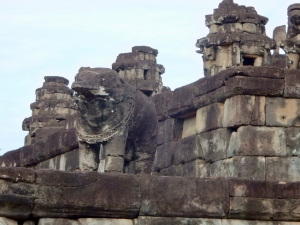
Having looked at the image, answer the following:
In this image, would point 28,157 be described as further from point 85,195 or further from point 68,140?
point 85,195

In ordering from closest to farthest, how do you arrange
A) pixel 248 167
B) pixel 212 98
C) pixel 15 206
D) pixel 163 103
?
pixel 15 206, pixel 248 167, pixel 212 98, pixel 163 103

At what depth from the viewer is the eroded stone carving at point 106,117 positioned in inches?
508

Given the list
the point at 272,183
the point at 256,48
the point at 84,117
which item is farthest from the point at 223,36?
the point at 272,183

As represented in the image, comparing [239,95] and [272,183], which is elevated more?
[239,95]

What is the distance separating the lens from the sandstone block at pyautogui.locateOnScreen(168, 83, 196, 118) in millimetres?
15500

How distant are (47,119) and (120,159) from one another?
55.9ft

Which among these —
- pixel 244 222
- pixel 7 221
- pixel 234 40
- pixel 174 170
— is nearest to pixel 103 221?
pixel 7 221

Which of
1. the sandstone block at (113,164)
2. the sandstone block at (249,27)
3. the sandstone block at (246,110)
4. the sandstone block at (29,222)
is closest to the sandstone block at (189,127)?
the sandstone block at (246,110)

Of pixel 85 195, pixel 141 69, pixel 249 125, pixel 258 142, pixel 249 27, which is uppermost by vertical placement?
pixel 141 69

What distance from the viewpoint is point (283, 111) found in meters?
14.4

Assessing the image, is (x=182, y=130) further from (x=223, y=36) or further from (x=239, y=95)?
(x=223, y=36)

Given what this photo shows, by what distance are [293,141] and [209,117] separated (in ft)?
5.00

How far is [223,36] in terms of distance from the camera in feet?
72.4

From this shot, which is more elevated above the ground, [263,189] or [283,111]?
[283,111]
